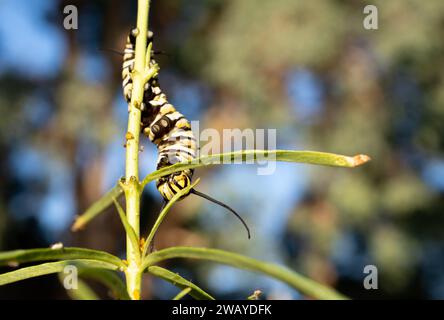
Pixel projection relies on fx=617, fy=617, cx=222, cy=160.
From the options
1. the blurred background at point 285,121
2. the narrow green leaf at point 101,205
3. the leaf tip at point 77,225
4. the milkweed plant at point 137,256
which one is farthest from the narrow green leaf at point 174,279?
the blurred background at point 285,121

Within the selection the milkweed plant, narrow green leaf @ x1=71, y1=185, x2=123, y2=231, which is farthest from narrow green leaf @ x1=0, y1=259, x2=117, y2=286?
narrow green leaf @ x1=71, y1=185, x2=123, y2=231

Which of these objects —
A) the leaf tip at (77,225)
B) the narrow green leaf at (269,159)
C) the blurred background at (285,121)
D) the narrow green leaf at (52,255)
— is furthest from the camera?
the blurred background at (285,121)

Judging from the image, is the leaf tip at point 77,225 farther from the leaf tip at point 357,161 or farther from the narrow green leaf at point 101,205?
the leaf tip at point 357,161

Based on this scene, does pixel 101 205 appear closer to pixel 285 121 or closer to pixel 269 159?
pixel 269 159

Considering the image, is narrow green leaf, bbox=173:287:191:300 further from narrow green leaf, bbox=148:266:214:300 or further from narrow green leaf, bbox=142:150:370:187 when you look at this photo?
narrow green leaf, bbox=142:150:370:187

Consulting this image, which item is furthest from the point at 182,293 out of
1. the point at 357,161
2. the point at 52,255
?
the point at 357,161

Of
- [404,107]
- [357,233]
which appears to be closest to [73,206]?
[357,233]
